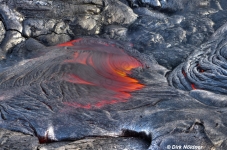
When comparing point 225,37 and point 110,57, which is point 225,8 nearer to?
point 225,37

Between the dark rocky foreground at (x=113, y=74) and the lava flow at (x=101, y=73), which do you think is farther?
the lava flow at (x=101, y=73)

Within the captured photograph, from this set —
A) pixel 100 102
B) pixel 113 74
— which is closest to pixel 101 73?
pixel 113 74

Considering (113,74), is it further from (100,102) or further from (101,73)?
(100,102)

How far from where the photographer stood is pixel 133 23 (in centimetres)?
637

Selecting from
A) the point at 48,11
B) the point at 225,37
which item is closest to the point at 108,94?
the point at 225,37

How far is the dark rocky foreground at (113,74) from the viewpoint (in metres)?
3.07

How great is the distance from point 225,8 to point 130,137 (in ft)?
15.8

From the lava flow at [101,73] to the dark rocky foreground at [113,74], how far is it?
0.05 feet

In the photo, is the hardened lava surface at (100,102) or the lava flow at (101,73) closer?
the hardened lava surface at (100,102)

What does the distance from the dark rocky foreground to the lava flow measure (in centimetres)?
1

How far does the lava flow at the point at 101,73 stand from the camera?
12.6 ft

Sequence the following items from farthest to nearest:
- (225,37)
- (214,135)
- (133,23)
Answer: (133,23), (225,37), (214,135)

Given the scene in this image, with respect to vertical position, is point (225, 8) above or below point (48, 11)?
above

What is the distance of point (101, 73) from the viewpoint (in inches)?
179
